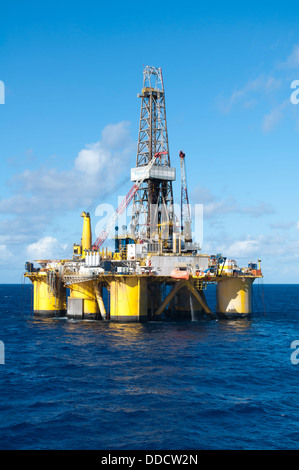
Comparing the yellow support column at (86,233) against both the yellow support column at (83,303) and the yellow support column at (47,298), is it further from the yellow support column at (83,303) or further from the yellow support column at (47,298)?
the yellow support column at (47,298)

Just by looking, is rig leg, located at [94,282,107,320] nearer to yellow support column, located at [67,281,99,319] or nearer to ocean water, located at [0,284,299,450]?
yellow support column, located at [67,281,99,319]

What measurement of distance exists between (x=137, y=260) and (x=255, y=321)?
1658cm

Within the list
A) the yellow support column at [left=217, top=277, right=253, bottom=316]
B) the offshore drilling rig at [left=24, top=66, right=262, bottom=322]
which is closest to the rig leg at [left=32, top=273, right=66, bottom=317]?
the offshore drilling rig at [left=24, top=66, right=262, bottom=322]

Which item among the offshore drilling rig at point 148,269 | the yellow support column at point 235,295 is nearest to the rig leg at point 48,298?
the offshore drilling rig at point 148,269

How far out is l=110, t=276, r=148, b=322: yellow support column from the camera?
5147cm

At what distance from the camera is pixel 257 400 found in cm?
2655

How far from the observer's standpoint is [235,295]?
5684 centimetres

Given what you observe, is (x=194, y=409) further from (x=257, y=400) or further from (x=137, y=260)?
(x=137, y=260)

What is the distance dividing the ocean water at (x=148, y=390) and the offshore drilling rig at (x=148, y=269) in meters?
6.27

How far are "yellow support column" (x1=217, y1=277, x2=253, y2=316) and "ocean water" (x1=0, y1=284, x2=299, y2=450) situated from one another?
7628mm

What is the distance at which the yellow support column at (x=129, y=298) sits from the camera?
51469 mm

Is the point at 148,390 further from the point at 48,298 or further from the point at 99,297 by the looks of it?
the point at 48,298
